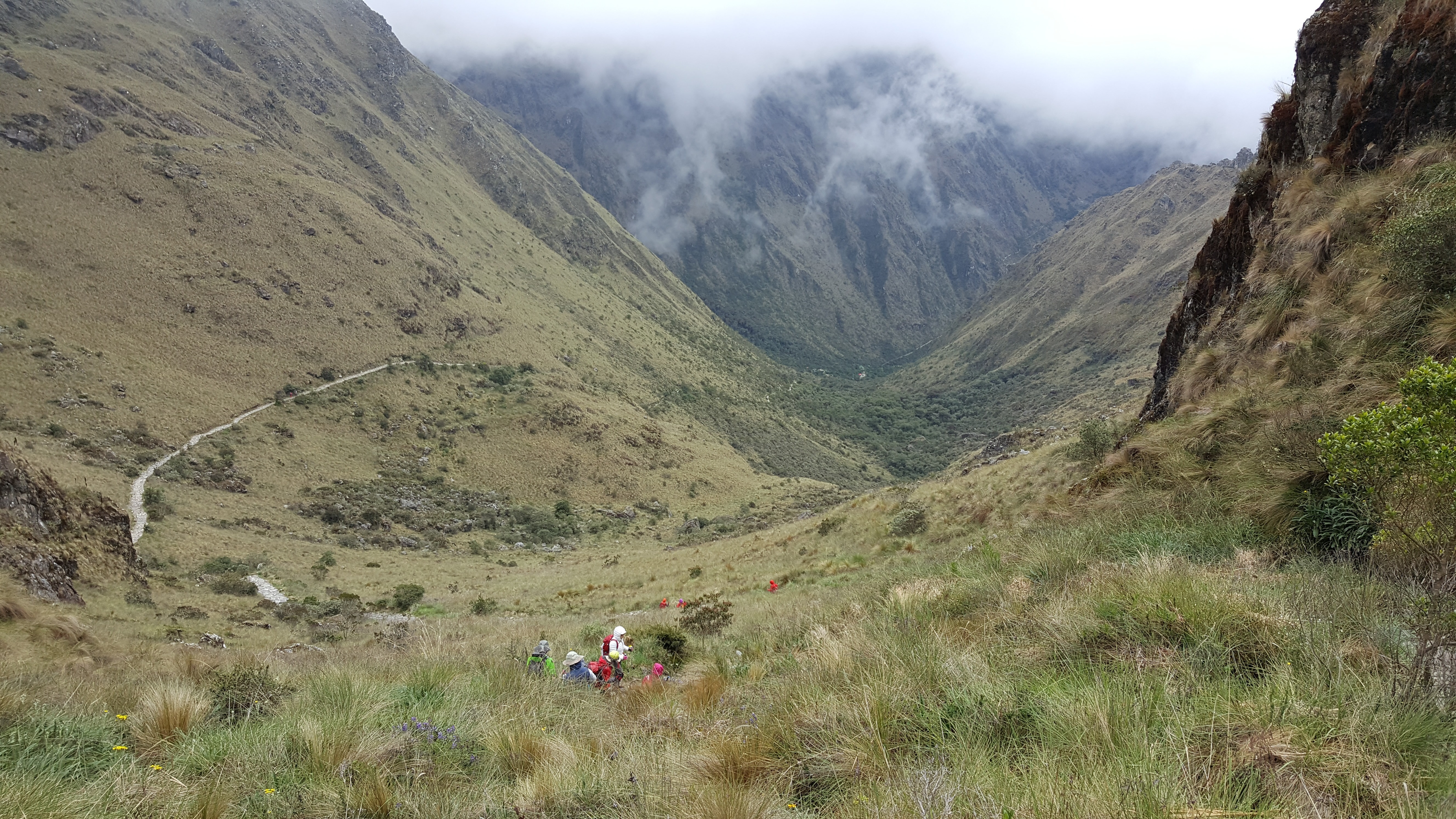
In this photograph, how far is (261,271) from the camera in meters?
64.9

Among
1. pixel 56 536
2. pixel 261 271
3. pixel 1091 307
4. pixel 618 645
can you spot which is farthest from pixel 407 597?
pixel 1091 307

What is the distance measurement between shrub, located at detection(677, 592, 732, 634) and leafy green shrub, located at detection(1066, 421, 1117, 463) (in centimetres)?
1010

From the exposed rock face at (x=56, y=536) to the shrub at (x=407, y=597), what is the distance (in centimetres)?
854

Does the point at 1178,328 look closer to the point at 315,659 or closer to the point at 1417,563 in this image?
the point at 1417,563

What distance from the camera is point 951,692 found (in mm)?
3686

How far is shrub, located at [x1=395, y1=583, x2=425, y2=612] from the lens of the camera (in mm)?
26922

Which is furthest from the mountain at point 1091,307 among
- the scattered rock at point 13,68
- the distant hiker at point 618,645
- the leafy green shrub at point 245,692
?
the scattered rock at point 13,68

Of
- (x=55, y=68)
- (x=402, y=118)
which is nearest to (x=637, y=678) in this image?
(x=55, y=68)

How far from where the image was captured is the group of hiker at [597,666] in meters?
7.01

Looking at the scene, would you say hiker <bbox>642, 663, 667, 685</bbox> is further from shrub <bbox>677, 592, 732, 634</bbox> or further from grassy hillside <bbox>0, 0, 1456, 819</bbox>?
shrub <bbox>677, 592, 732, 634</bbox>

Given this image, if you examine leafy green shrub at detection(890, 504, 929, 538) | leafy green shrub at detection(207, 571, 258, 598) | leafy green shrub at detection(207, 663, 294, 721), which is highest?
leafy green shrub at detection(207, 571, 258, 598)

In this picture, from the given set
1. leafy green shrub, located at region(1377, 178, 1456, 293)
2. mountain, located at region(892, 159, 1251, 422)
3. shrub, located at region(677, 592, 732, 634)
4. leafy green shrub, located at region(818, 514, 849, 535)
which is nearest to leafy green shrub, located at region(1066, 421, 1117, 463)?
leafy green shrub, located at region(1377, 178, 1456, 293)

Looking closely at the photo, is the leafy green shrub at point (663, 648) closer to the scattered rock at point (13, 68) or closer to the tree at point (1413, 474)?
the tree at point (1413, 474)

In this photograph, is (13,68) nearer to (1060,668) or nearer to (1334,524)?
(1060,668)
